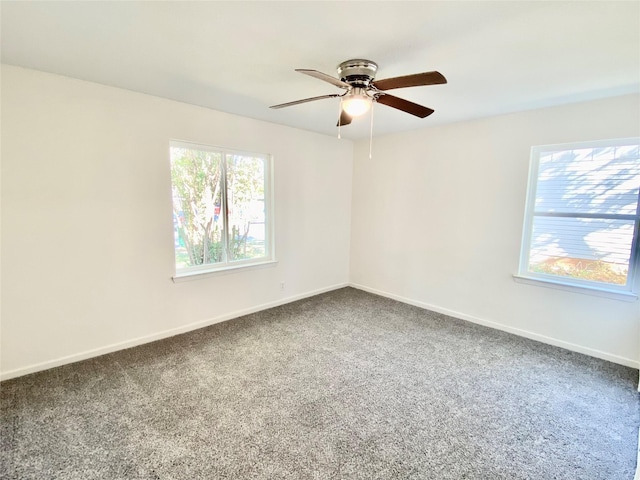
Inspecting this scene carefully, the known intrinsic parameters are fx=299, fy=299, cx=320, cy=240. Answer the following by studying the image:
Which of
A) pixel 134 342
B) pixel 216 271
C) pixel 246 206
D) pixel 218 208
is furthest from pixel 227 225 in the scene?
pixel 134 342

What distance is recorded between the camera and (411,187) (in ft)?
13.6

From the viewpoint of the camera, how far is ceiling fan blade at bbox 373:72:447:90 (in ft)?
5.38

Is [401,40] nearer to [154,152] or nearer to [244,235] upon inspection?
[154,152]

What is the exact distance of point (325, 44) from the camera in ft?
5.99

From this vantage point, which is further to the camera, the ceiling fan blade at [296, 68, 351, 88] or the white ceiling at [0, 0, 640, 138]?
the ceiling fan blade at [296, 68, 351, 88]

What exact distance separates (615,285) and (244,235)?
386cm

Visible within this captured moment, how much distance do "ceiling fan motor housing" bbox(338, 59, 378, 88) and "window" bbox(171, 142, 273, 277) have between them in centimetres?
189

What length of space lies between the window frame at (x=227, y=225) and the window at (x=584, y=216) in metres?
2.96

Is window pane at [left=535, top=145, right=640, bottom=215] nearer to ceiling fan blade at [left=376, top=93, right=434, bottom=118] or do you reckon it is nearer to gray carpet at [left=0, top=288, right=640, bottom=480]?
gray carpet at [left=0, top=288, right=640, bottom=480]

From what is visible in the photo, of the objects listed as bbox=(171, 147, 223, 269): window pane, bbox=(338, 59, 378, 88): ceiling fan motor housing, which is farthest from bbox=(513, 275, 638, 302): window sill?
bbox=(171, 147, 223, 269): window pane

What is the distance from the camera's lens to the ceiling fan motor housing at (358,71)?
2.01 m

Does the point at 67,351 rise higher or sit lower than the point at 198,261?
lower

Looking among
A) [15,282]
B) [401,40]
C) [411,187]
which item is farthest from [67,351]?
[411,187]

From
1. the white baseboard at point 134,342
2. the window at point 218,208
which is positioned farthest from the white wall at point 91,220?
the window at point 218,208
